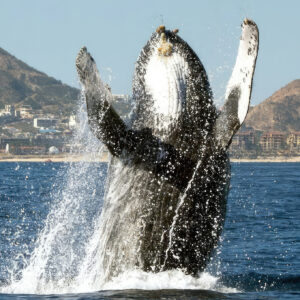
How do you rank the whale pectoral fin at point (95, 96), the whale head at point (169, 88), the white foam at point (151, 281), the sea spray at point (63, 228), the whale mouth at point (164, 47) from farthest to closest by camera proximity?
the sea spray at point (63, 228), the white foam at point (151, 281), the whale mouth at point (164, 47), the whale head at point (169, 88), the whale pectoral fin at point (95, 96)

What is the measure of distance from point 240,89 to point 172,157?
1206mm

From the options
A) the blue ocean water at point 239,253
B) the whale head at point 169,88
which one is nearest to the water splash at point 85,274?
the blue ocean water at point 239,253

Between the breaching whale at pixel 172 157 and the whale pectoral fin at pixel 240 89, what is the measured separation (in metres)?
0.01

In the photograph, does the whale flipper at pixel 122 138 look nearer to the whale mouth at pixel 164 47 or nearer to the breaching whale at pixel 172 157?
the breaching whale at pixel 172 157

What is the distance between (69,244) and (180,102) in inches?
370

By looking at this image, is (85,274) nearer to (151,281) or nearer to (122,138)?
(151,281)

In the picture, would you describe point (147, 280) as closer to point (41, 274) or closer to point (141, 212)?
point (141, 212)

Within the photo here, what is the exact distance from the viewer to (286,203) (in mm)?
35062

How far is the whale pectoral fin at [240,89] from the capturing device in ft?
33.8

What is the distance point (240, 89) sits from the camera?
10391 millimetres

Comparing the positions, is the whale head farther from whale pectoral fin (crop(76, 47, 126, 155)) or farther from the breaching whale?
whale pectoral fin (crop(76, 47, 126, 155))

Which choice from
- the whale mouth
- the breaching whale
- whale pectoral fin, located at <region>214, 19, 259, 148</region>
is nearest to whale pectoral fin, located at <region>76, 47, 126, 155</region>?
the breaching whale

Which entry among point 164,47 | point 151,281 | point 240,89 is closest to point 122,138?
point 164,47

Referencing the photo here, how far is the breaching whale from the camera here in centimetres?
1031
